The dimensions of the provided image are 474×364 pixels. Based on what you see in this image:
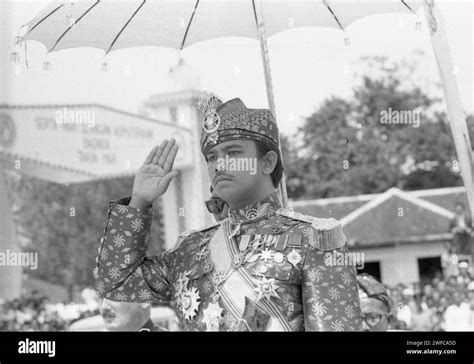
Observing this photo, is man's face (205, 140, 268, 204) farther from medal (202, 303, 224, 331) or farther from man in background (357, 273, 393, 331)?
man in background (357, 273, 393, 331)

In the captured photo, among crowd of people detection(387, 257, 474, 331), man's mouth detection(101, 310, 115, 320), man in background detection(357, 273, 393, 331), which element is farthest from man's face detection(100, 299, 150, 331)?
crowd of people detection(387, 257, 474, 331)

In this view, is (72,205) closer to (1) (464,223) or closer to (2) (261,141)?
(2) (261,141)

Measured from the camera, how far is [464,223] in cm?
304

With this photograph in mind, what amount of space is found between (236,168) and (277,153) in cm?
13

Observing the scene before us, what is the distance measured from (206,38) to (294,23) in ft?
0.95

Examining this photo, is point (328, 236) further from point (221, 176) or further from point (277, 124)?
point (277, 124)

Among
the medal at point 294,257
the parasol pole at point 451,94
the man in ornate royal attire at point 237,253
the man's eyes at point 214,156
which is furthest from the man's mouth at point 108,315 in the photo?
the parasol pole at point 451,94

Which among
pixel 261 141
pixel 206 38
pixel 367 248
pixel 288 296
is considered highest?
pixel 206 38

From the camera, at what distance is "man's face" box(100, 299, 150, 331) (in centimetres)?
304

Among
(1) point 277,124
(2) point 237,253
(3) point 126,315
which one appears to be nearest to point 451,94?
(1) point 277,124

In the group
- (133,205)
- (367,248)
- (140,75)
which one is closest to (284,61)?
(140,75)

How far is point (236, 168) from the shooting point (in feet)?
8.36

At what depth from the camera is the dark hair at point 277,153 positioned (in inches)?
100

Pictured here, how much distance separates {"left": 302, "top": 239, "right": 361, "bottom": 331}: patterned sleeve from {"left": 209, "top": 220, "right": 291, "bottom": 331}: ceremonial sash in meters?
0.09
